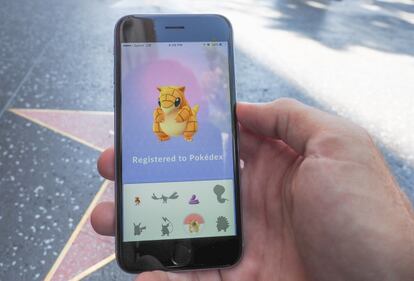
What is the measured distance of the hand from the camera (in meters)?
0.57

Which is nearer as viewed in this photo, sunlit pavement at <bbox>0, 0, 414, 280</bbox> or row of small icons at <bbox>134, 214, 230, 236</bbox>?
row of small icons at <bbox>134, 214, 230, 236</bbox>

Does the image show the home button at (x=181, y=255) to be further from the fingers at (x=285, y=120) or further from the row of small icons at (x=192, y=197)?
the fingers at (x=285, y=120)

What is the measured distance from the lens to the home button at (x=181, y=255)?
26.1 inches

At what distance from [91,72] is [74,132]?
269 mm

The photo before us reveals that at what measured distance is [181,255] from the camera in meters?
0.67

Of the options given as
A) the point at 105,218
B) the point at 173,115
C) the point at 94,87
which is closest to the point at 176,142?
the point at 173,115

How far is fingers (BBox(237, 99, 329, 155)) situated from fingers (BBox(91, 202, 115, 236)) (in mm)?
253

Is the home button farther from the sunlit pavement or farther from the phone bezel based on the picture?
the sunlit pavement

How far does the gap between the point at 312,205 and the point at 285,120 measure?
133 mm

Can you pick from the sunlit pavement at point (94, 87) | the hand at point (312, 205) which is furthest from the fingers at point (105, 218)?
the sunlit pavement at point (94, 87)

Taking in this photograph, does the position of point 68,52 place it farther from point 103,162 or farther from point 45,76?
point 103,162

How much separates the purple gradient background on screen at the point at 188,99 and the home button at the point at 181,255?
0.34 feet

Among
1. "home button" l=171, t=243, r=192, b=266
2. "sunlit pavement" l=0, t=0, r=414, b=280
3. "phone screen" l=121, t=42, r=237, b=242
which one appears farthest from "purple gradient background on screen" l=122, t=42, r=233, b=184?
"sunlit pavement" l=0, t=0, r=414, b=280

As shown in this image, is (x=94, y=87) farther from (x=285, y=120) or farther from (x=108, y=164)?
(x=285, y=120)
